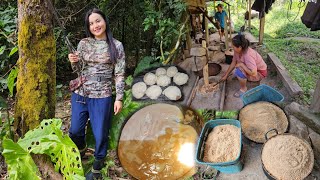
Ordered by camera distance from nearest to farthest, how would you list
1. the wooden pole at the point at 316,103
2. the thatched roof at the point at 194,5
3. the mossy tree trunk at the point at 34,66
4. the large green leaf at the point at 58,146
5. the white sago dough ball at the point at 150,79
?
the large green leaf at the point at 58,146 → the mossy tree trunk at the point at 34,66 → the wooden pole at the point at 316,103 → the white sago dough ball at the point at 150,79 → the thatched roof at the point at 194,5

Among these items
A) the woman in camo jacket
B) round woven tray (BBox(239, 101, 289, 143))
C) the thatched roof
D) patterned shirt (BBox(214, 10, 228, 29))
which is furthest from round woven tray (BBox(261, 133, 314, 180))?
patterned shirt (BBox(214, 10, 228, 29))

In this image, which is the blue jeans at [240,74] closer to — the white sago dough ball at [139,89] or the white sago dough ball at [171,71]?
the white sago dough ball at [171,71]

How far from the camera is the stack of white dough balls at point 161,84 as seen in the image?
206 inches

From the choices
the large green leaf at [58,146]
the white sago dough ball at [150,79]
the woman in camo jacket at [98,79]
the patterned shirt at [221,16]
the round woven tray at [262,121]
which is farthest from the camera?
the patterned shirt at [221,16]

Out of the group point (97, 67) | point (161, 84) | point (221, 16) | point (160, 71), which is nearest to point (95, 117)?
point (97, 67)

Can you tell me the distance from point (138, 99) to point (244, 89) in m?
1.90

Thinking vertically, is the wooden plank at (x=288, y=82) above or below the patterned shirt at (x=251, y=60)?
below

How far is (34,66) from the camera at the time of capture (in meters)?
3.14

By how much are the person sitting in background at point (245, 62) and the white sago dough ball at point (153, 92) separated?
1383mm

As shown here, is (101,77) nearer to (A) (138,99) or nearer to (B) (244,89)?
(A) (138,99)

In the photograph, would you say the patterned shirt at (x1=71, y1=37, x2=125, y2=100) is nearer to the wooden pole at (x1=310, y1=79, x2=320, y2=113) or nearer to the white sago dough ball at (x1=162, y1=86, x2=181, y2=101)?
the white sago dough ball at (x1=162, y1=86, x2=181, y2=101)

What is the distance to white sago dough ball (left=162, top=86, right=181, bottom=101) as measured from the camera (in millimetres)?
5180

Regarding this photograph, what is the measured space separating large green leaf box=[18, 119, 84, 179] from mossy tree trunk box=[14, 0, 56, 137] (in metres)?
0.46

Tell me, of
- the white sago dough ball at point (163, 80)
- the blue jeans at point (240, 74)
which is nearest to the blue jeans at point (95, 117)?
the white sago dough ball at point (163, 80)
